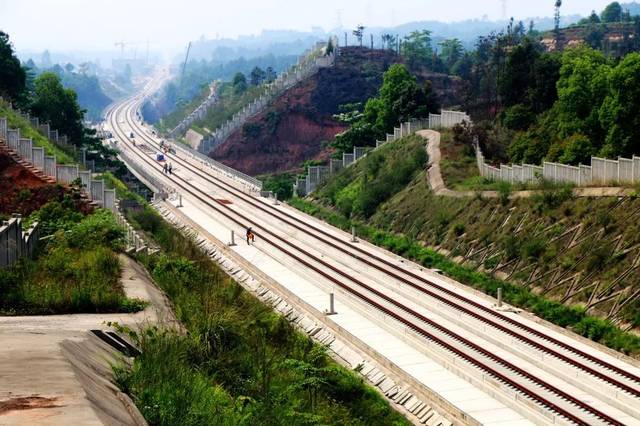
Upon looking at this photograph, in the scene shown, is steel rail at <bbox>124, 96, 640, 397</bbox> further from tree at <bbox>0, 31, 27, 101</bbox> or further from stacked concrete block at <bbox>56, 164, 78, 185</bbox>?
tree at <bbox>0, 31, 27, 101</bbox>

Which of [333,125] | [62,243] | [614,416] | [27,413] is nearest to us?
[27,413]

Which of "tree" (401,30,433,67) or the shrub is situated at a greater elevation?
"tree" (401,30,433,67)

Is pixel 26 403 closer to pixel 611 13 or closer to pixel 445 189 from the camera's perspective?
pixel 445 189

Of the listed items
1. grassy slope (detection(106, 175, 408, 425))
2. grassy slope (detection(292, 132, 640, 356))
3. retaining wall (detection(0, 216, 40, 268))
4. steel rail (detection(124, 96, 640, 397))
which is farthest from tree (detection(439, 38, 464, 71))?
retaining wall (detection(0, 216, 40, 268))

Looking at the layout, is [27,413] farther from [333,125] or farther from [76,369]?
[333,125]

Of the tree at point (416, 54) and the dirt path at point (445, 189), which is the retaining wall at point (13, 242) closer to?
the dirt path at point (445, 189)

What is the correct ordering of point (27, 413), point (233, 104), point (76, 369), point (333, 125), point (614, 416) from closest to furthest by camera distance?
point (27, 413) < point (76, 369) < point (614, 416) < point (333, 125) < point (233, 104)

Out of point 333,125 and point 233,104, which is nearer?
point 333,125

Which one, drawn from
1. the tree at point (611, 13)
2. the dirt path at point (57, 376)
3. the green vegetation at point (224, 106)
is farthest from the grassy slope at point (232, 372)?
the tree at point (611, 13)

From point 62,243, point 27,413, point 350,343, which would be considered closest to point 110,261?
point 62,243
